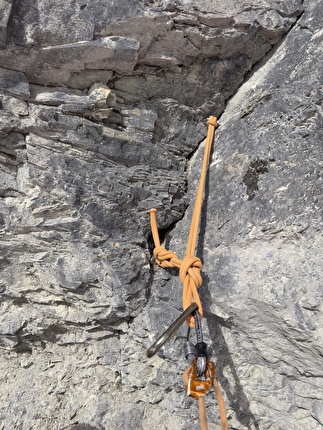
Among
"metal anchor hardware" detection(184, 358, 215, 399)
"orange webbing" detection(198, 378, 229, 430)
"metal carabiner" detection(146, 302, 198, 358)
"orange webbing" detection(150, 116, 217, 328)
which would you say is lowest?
"orange webbing" detection(198, 378, 229, 430)

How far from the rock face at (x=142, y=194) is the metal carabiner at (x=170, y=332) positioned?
334 millimetres

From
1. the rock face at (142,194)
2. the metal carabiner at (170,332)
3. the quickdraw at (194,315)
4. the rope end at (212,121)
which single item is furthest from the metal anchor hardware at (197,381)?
the rope end at (212,121)

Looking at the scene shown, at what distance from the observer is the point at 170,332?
1.49 m

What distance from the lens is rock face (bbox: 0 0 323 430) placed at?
1.87m

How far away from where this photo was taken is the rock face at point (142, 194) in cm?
187

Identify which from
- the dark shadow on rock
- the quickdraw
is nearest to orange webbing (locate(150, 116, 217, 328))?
the quickdraw

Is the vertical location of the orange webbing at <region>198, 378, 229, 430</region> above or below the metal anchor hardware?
below

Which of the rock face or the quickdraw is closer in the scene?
the quickdraw

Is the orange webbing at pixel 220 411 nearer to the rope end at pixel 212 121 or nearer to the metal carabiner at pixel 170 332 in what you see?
the metal carabiner at pixel 170 332

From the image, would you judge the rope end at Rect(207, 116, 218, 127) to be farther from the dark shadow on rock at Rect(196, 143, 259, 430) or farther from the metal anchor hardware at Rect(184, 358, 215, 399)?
the metal anchor hardware at Rect(184, 358, 215, 399)

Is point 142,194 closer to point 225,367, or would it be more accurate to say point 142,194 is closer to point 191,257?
point 191,257

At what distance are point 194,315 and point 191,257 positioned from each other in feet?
1.05

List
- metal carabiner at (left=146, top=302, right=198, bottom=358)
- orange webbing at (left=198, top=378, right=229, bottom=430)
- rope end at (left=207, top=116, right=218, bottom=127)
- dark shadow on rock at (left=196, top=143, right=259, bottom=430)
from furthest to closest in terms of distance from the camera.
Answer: rope end at (left=207, top=116, right=218, bottom=127), dark shadow on rock at (left=196, top=143, right=259, bottom=430), orange webbing at (left=198, top=378, right=229, bottom=430), metal carabiner at (left=146, top=302, right=198, bottom=358)

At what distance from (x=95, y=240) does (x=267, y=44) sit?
162cm
